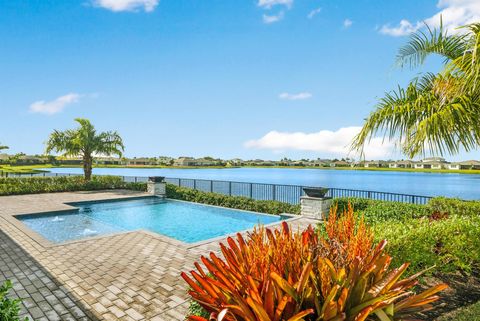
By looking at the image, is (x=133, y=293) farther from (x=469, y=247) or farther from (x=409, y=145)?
(x=409, y=145)

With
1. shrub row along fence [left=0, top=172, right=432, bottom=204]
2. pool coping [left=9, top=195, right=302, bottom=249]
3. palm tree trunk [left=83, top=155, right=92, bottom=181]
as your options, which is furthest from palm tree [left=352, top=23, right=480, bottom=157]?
palm tree trunk [left=83, top=155, right=92, bottom=181]

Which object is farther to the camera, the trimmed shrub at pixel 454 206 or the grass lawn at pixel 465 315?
the trimmed shrub at pixel 454 206

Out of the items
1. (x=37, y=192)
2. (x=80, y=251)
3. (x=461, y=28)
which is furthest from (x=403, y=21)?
(x=37, y=192)

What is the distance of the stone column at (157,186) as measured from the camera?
17.5 metres

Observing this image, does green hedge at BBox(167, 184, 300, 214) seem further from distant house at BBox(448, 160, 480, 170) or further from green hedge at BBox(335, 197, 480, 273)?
distant house at BBox(448, 160, 480, 170)

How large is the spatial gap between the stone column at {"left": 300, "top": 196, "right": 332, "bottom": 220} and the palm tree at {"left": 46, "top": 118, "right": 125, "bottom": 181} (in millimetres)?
18035

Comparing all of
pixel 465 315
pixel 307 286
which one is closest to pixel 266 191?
pixel 465 315

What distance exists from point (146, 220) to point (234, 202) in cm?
414

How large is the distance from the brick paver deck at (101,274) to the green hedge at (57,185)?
1135 cm

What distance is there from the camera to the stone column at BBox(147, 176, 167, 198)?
57.5 ft

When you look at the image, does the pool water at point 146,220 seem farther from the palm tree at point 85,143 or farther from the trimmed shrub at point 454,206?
the palm tree at point 85,143

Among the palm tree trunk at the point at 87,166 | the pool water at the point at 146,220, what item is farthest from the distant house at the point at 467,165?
the palm tree trunk at the point at 87,166

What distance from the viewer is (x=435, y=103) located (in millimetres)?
6195

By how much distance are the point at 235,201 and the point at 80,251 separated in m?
8.05
